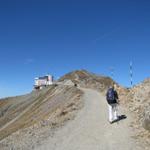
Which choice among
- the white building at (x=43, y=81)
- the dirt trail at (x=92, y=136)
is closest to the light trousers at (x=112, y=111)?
the dirt trail at (x=92, y=136)

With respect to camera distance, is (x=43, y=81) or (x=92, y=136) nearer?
(x=92, y=136)

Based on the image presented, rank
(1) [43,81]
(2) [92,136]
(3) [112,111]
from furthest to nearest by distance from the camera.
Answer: (1) [43,81] < (3) [112,111] < (2) [92,136]

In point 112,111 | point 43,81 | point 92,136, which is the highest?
point 43,81

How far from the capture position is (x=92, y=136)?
23047mm

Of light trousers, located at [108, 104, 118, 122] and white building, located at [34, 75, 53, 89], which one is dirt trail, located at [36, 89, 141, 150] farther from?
white building, located at [34, 75, 53, 89]

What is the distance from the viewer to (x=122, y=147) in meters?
20.0

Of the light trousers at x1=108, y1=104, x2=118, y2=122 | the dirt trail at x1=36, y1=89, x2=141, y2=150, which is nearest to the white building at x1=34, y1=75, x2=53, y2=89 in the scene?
the dirt trail at x1=36, y1=89, x2=141, y2=150

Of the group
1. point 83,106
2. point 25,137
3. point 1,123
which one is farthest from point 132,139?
point 1,123

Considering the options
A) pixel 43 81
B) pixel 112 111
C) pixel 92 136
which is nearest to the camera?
pixel 92 136

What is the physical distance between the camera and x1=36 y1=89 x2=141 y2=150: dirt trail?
20.5m

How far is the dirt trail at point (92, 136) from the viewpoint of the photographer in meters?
20.5

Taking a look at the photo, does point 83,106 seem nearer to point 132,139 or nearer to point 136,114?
point 136,114

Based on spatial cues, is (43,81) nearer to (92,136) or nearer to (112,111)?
(112,111)

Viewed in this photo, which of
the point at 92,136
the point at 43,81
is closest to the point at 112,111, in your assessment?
the point at 92,136
